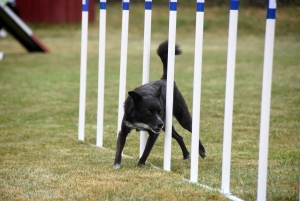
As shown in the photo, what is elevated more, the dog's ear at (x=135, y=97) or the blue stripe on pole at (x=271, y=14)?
Answer: the blue stripe on pole at (x=271, y=14)

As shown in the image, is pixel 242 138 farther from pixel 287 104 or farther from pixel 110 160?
pixel 287 104

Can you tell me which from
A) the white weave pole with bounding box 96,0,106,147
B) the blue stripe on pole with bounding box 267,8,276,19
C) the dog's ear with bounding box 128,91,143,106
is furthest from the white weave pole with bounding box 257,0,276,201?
the white weave pole with bounding box 96,0,106,147

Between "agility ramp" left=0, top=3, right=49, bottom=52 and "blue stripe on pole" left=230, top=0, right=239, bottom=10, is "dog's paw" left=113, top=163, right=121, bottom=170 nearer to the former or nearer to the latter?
"blue stripe on pole" left=230, top=0, right=239, bottom=10

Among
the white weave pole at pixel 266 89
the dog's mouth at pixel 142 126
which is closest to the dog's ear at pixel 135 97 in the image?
the dog's mouth at pixel 142 126

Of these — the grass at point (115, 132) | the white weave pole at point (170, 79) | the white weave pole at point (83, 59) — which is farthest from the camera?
the white weave pole at point (83, 59)

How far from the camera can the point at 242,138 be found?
886 centimetres

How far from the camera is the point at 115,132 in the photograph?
9.56 meters

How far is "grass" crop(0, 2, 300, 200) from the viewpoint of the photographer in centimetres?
583

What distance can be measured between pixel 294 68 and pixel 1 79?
7998 millimetres

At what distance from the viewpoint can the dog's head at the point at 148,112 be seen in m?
6.63

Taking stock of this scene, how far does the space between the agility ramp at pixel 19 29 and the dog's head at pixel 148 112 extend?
15.4 metres

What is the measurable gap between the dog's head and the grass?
1.56 ft

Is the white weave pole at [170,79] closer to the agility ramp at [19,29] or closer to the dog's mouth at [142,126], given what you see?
the dog's mouth at [142,126]

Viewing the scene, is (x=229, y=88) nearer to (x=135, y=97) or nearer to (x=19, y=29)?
(x=135, y=97)
